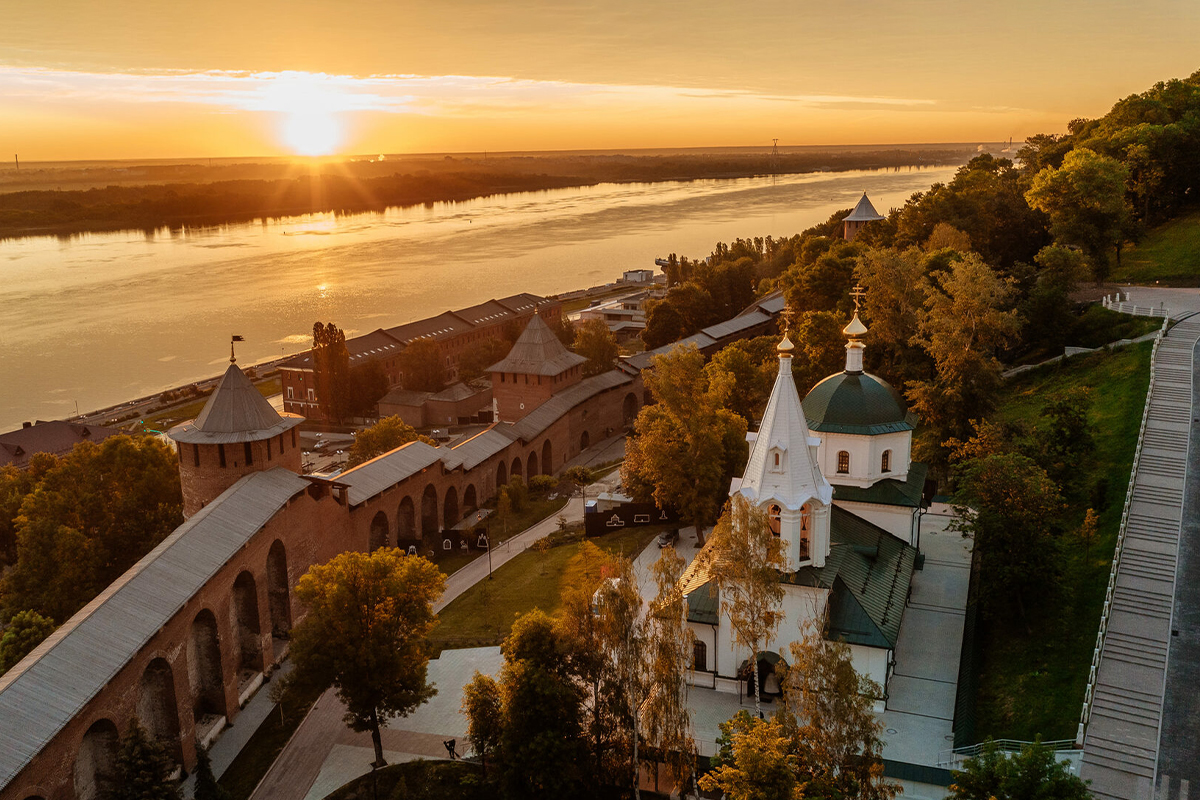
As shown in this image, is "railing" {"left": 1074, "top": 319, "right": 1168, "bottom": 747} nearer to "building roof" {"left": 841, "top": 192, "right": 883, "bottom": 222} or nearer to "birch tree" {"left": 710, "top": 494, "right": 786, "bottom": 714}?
"birch tree" {"left": 710, "top": 494, "right": 786, "bottom": 714}

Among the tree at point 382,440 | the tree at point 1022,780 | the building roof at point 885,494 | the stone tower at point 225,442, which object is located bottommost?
the tree at point 382,440

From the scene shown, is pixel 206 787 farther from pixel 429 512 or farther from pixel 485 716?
pixel 429 512

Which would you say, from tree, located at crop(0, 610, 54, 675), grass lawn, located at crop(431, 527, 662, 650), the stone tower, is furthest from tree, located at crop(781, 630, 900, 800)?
tree, located at crop(0, 610, 54, 675)

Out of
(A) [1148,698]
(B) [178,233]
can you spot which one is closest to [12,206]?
(B) [178,233]

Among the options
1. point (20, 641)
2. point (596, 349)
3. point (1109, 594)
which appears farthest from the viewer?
point (596, 349)

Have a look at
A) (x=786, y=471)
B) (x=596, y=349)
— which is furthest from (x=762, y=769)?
(x=596, y=349)

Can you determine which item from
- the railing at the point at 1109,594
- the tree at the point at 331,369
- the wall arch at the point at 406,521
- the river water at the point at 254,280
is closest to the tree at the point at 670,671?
the railing at the point at 1109,594

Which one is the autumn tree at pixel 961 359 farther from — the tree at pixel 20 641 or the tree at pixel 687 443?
the tree at pixel 20 641
